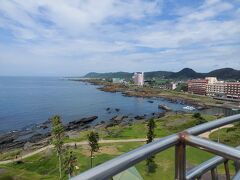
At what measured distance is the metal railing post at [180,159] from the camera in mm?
1897

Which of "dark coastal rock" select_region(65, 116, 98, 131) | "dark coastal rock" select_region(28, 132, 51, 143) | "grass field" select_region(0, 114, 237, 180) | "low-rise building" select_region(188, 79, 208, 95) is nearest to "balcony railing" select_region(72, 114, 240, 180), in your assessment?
"grass field" select_region(0, 114, 237, 180)

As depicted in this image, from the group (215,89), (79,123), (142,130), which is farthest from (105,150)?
(215,89)

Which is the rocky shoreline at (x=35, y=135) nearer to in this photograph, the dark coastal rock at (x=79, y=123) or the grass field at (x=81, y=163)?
the dark coastal rock at (x=79, y=123)

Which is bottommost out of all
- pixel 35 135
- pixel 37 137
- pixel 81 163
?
pixel 37 137

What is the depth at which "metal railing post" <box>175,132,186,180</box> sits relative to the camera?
1897 millimetres

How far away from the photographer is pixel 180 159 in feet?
6.21

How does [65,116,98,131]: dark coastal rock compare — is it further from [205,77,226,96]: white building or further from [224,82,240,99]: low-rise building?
[205,77,226,96]: white building

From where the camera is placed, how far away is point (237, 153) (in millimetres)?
1778

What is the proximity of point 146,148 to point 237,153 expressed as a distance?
57 centimetres

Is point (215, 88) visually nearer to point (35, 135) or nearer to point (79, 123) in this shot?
point (79, 123)

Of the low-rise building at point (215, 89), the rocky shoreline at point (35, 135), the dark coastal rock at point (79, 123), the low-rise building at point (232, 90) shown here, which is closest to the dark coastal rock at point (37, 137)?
the rocky shoreline at point (35, 135)

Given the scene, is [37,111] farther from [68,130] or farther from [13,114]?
[68,130]

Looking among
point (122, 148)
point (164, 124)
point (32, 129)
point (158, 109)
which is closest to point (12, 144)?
point (32, 129)

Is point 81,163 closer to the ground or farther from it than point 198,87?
closer to the ground
